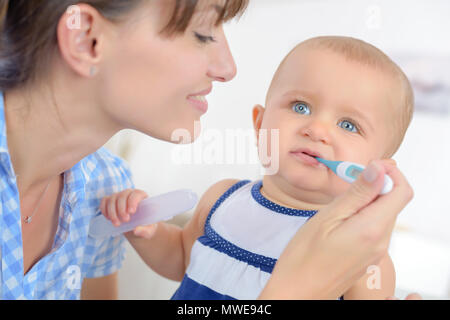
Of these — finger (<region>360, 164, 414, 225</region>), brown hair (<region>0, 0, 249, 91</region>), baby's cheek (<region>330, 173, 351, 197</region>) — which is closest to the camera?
finger (<region>360, 164, 414, 225</region>)

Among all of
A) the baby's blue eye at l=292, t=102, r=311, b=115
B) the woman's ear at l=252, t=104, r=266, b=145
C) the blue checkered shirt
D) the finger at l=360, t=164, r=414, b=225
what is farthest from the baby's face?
the blue checkered shirt

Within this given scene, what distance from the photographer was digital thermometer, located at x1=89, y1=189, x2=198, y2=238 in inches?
36.3

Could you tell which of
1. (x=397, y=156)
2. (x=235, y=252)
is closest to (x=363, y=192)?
(x=235, y=252)

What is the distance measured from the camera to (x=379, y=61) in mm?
946

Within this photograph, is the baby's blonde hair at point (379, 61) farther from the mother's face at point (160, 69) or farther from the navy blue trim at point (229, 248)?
the navy blue trim at point (229, 248)

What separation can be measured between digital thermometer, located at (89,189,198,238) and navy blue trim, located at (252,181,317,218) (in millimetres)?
167

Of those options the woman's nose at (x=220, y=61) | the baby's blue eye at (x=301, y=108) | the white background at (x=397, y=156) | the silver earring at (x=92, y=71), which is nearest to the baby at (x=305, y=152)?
the baby's blue eye at (x=301, y=108)

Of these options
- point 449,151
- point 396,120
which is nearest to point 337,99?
point 396,120

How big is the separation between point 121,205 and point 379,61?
0.64 m

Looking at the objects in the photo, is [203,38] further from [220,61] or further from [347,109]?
[347,109]

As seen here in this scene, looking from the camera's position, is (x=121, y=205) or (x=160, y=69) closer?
(x=160, y=69)

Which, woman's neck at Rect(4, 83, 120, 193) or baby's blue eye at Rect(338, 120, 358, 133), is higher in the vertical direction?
baby's blue eye at Rect(338, 120, 358, 133)

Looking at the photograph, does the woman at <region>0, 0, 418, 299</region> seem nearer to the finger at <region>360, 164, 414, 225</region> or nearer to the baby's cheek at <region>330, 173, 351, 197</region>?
the finger at <region>360, 164, 414, 225</region>
